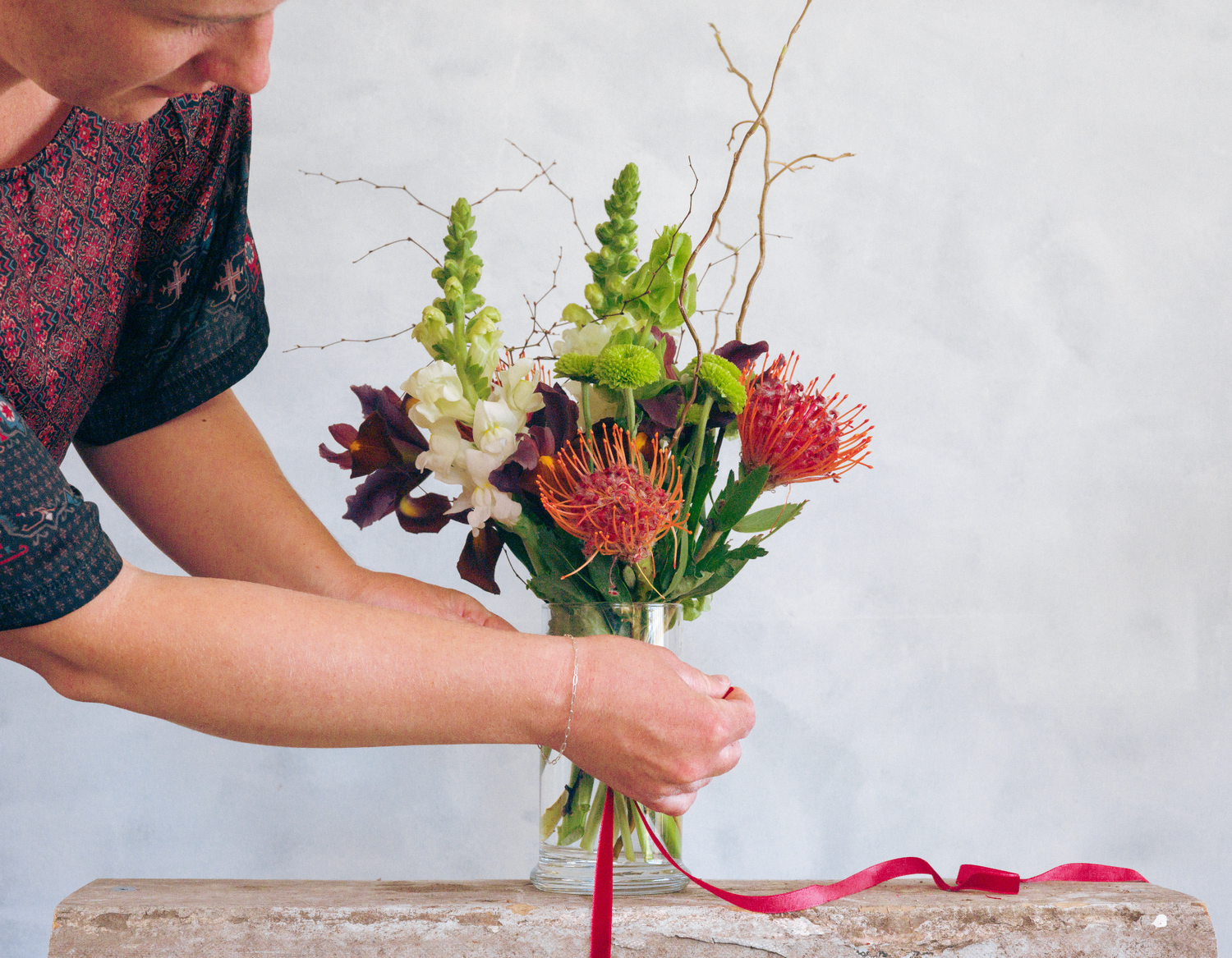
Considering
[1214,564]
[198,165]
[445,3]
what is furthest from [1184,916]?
[445,3]

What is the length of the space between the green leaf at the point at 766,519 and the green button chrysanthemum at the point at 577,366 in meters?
0.13

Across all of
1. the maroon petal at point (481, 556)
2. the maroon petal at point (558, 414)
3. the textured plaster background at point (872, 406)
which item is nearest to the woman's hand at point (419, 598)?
the maroon petal at point (481, 556)

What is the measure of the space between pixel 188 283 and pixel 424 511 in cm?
27

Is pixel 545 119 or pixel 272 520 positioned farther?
pixel 545 119

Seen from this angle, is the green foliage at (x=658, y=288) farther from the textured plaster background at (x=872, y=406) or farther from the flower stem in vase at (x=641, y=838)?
the textured plaster background at (x=872, y=406)

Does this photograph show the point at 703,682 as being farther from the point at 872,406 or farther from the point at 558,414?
the point at 872,406

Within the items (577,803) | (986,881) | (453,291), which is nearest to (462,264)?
(453,291)

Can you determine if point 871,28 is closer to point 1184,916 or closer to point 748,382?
point 748,382

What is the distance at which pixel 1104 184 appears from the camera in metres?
1.20

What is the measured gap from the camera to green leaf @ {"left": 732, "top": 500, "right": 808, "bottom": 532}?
631mm

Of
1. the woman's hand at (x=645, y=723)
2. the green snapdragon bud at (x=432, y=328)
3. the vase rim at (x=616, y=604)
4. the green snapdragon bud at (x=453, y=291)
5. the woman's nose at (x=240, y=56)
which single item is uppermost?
the woman's nose at (x=240, y=56)

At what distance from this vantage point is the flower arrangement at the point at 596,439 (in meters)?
0.60

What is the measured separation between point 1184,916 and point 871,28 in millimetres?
980

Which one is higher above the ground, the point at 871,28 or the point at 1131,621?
the point at 871,28
